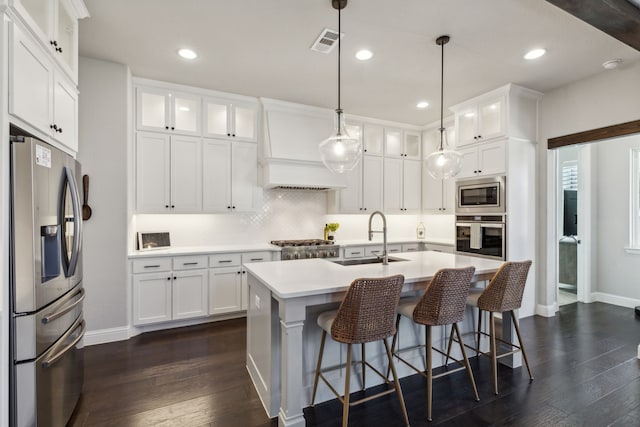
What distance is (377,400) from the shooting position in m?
2.24

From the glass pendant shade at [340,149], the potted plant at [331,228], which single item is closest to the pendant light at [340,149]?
the glass pendant shade at [340,149]

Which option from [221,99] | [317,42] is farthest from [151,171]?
[317,42]

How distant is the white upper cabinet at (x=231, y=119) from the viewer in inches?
157

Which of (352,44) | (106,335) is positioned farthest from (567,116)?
(106,335)

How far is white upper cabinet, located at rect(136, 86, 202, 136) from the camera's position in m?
3.65

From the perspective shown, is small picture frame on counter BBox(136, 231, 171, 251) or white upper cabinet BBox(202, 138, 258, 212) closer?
small picture frame on counter BBox(136, 231, 171, 251)

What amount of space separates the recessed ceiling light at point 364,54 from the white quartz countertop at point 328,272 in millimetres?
1974

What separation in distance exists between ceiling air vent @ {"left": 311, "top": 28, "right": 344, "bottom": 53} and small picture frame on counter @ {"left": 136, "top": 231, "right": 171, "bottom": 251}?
2.77 metres

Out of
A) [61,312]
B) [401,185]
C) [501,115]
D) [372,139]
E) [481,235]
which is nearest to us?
[61,312]

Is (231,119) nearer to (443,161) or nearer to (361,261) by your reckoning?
(361,261)

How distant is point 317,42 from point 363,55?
1.65 ft

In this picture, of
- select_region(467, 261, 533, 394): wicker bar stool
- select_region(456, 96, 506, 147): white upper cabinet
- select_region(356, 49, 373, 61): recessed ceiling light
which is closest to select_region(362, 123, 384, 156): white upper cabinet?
select_region(456, 96, 506, 147): white upper cabinet

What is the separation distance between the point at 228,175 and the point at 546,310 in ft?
14.4

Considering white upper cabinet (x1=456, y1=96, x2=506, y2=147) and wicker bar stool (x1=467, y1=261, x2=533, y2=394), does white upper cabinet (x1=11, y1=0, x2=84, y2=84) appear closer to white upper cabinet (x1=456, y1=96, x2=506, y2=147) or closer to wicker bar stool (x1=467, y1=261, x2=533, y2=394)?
wicker bar stool (x1=467, y1=261, x2=533, y2=394)
